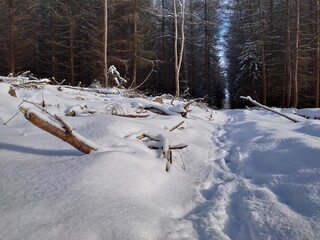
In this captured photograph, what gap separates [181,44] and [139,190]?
18.1 metres

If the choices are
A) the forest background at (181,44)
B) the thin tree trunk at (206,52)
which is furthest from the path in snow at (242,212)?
the thin tree trunk at (206,52)

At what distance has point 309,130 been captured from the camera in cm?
439

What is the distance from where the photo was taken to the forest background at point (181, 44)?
18312 millimetres

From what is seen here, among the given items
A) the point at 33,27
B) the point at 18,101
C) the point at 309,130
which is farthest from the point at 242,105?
the point at 18,101

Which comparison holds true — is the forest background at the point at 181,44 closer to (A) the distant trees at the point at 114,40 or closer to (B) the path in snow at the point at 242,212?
(A) the distant trees at the point at 114,40

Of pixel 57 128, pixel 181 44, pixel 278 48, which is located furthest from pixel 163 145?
pixel 278 48

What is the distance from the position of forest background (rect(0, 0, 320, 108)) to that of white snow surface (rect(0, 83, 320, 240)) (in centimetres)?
1225

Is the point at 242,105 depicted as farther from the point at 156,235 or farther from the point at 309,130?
the point at 156,235

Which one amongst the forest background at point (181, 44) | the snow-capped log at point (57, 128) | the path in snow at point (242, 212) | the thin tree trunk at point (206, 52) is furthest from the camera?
the thin tree trunk at point (206, 52)

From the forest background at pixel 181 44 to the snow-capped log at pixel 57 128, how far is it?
12.9 m

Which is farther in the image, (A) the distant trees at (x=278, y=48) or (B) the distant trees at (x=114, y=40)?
(A) the distant trees at (x=278, y=48)

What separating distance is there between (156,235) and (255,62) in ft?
76.5

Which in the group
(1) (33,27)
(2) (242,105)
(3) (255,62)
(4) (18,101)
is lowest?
(2) (242,105)

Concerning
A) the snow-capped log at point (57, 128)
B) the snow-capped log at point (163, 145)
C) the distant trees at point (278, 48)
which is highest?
the distant trees at point (278, 48)
